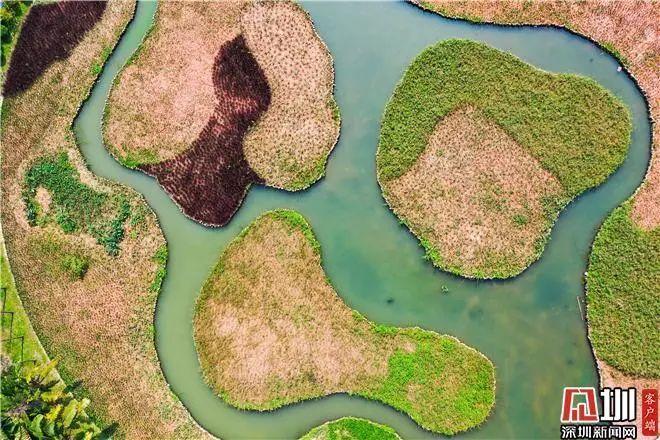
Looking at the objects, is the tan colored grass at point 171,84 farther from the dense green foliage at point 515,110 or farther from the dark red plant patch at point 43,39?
the dense green foliage at point 515,110

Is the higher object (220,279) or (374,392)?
(220,279)

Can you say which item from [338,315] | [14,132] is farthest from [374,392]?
[14,132]

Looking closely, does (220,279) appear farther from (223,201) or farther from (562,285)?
(562,285)

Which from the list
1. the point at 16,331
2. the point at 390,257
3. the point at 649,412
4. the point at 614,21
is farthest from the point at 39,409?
the point at 614,21

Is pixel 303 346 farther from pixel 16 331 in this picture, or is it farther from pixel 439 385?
pixel 16 331

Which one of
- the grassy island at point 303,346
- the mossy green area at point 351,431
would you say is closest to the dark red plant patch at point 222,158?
the grassy island at point 303,346

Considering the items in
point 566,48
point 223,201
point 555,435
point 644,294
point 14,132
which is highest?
point 566,48
